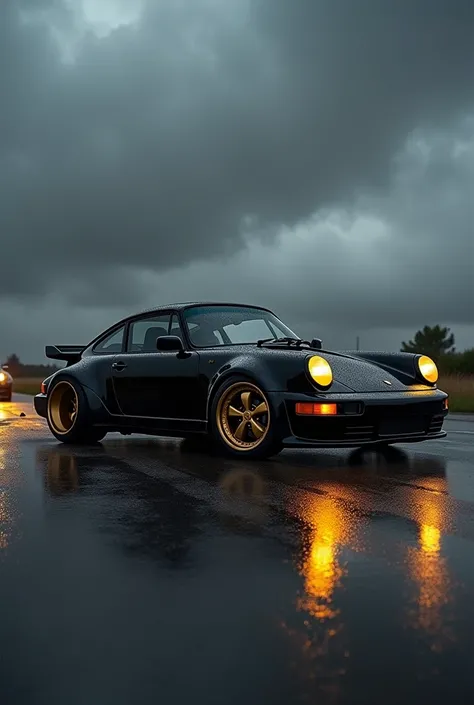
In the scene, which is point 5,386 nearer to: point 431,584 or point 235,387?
point 235,387

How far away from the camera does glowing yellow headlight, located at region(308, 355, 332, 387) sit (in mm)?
6684

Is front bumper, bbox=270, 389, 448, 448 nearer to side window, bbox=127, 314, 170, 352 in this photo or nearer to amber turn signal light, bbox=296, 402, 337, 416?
amber turn signal light, bbox=296, 402, 337, 416

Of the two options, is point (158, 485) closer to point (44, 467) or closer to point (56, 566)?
point (44, 467)

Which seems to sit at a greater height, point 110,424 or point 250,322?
point 250,322

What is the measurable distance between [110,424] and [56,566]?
16.5 feet

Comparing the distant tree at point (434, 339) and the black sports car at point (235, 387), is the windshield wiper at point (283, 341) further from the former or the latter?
the distant tree at point (434, 339)

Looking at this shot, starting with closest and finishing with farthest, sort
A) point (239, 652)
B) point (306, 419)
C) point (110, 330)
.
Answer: point (239, 652)
point (306, 419)
point (110, 330)

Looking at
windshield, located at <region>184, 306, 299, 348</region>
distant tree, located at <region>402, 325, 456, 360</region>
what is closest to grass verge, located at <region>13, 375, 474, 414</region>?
windshield, located at <region>184, 306, 299, 348</region>

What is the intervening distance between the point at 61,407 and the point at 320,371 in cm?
358

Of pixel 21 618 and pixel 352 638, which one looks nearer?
pixel 352 638

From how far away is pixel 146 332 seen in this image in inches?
339

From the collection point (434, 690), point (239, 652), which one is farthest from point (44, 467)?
point (434, 690)

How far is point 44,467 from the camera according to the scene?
6.68 m

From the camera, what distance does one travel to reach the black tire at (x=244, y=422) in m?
6.70
